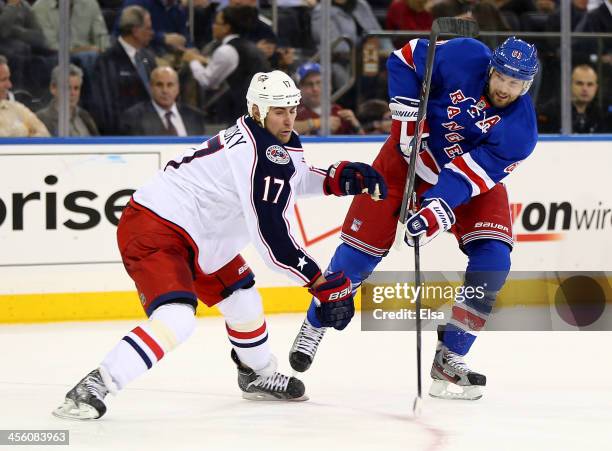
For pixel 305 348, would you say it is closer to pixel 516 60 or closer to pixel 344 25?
pixel 516 60

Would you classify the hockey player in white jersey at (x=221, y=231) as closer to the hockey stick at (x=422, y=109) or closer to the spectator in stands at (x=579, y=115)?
the hockey stick at (x=422, y=109)

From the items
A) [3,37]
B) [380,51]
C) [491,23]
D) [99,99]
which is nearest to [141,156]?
[99,99]

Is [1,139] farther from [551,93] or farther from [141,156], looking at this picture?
[551,93]

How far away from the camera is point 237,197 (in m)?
3.87

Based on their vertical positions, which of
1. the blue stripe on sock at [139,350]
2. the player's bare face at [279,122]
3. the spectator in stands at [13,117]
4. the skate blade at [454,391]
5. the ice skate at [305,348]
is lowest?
the skate blade at [454,391]

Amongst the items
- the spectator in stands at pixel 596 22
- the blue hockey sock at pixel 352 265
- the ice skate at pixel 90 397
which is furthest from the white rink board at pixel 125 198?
the ice skate at pixel 90 397

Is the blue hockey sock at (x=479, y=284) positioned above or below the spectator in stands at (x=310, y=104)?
below

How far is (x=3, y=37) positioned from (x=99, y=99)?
545 millimetres

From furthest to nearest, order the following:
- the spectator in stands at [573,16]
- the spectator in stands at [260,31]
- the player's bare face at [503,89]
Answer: the spectator in stands at [573,16]
the spectator in stands at [260,31]
the player's bare face at [503,89]

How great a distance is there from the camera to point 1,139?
591 centimetres

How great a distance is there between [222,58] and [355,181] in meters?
2.45

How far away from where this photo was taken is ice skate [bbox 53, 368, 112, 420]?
371 cm

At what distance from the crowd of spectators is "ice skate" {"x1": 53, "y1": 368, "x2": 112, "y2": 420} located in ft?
8.27

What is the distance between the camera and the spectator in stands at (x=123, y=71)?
614 cm
